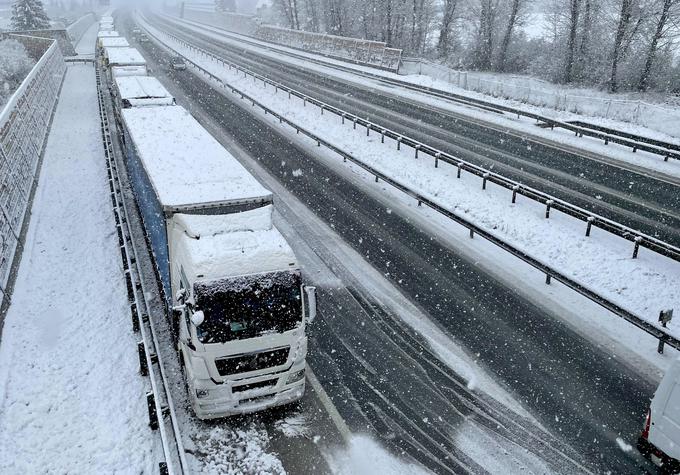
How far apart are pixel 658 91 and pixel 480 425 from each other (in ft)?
116

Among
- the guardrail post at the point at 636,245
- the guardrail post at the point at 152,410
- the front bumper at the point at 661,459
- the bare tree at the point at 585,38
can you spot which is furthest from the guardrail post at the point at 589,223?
the bare tree at the point at 585,38

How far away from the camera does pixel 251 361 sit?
8078 millimetres

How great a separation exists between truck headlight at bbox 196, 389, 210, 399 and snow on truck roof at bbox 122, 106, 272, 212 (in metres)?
3.52

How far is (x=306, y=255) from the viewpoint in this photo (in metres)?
14.6

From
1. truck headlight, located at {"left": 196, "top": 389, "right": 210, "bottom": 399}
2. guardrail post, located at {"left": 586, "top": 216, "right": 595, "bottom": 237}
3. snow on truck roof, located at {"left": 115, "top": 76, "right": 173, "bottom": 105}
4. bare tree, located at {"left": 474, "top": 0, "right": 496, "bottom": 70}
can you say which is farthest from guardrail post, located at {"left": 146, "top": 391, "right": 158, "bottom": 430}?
bare tree, located at {"left": 474, "top": 0, "right": 496, "bottom": 70}

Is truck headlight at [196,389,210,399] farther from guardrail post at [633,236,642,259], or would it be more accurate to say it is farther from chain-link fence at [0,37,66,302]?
guardrail post at [633,236,642,259]

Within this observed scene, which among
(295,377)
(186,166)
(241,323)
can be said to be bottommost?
(295,377)

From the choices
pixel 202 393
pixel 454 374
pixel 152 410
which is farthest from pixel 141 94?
pixel 454 374

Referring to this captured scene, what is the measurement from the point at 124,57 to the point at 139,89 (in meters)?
13.6

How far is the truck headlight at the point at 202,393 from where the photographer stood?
7989mm

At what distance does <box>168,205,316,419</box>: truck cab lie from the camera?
26.0 feet

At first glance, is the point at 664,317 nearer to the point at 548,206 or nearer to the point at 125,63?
the point at 548,206

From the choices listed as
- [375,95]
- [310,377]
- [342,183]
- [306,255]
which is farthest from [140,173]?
[375,95]

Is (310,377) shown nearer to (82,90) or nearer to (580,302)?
(580,302)
